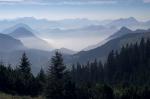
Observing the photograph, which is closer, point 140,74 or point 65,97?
point 65,97

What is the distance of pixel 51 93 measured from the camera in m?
63.6

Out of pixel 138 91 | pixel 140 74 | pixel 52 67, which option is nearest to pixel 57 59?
pixel 52 67

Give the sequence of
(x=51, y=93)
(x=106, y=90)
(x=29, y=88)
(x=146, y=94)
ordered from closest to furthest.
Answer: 1. (x=51, y=93)
2. (x=29, y=88)
3. (x=106, y=90)
4. (x=146, y=94)

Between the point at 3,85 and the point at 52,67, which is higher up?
the point at 52,67

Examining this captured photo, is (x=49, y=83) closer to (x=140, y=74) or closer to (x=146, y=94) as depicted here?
(x=146, y=94)

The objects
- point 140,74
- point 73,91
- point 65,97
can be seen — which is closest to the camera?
point 65,97

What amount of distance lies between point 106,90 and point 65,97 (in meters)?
22.4

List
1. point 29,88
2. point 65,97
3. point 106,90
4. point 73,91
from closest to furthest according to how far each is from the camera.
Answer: point 65,97 < point 73,91 < point 29,88 < point 106,90

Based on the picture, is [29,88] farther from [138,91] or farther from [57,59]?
[138,91]

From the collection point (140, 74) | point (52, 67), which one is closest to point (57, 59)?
point (52, 67)

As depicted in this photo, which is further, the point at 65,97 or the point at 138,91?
the point at 138,91

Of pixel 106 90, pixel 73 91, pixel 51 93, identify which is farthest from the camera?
pixel 106 90

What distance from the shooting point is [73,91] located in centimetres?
7688

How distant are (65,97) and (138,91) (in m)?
41.9
